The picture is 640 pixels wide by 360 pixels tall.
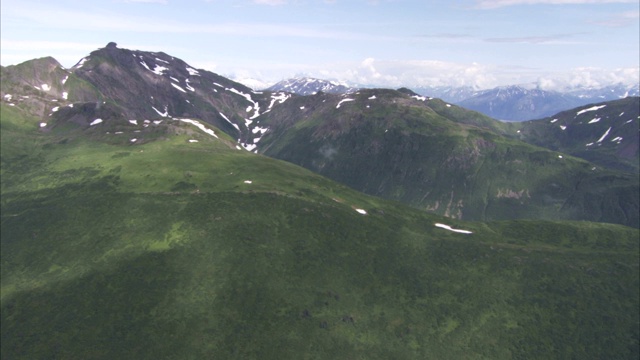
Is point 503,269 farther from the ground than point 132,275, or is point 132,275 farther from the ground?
point 503,269

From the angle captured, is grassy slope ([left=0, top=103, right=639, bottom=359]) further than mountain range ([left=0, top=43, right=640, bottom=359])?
No

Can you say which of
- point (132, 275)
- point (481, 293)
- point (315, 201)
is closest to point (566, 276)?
point (481, 293)

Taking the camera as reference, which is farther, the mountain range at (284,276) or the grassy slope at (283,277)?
the mountain range at (284,276)

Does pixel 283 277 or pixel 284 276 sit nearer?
pixel 283 277

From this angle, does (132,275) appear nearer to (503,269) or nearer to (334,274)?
(334,274)

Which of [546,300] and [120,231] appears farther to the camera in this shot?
[120,231]

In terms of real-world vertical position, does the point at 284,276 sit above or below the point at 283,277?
above

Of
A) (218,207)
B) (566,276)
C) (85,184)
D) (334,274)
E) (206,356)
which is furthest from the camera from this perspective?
(85,184)

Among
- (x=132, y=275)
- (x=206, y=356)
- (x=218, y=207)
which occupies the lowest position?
(x=206, y=356)
